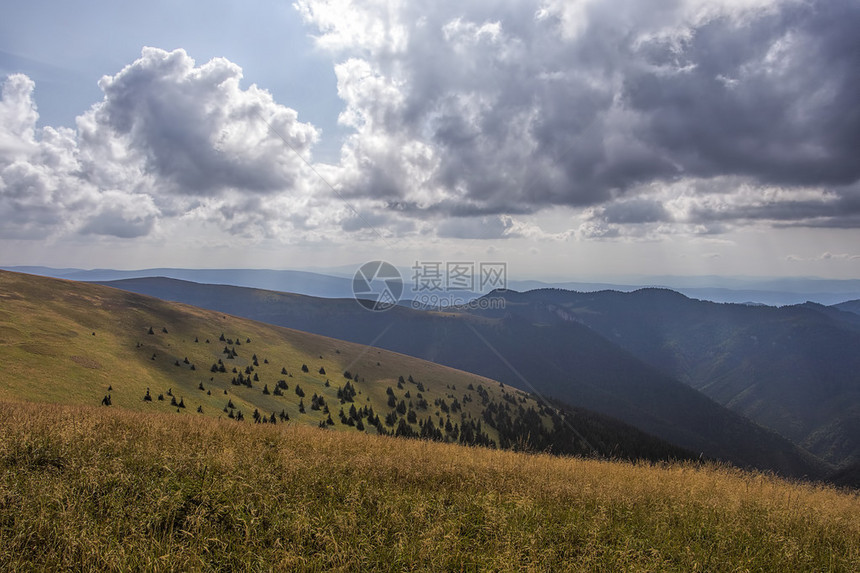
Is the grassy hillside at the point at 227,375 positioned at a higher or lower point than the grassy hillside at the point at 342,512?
lower

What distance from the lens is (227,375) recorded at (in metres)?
53.7

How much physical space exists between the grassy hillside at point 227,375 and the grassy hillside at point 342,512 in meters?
6.48

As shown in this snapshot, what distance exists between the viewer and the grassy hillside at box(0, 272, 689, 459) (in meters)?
34.8

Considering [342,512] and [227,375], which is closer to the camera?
[342,512]

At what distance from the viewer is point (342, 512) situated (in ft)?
22.7

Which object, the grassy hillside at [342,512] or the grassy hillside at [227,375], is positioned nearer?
the grassy hillside at [342,512]

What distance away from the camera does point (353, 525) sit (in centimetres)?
661

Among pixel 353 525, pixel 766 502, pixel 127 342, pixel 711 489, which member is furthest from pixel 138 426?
pixel 127 342

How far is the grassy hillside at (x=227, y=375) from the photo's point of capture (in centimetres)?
3484

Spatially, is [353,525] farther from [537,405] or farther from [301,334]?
[537,405]

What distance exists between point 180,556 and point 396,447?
723 centimetres

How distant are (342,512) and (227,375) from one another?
53.5 metres

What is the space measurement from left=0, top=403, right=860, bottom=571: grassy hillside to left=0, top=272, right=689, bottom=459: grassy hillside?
21.3 ft

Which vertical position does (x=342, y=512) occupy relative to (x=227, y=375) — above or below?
above
